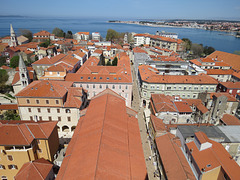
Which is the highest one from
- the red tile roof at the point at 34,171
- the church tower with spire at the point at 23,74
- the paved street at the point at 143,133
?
the church tower with spire at the point at 23,74

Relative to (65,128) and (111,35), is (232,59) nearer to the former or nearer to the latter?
(65,128)

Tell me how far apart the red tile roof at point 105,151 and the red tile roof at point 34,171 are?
103 inches

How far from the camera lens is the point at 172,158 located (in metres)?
23.8

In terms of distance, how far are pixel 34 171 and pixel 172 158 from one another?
1848 centimetres

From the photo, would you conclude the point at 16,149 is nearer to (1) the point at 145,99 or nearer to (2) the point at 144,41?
(1) the point at 145,99

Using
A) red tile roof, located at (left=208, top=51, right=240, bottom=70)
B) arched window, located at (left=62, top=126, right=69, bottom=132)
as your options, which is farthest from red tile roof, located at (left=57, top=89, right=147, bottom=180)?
red tile roof, located at (left=208, top=51, right=240, bottom=70)

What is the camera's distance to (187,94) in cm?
4578

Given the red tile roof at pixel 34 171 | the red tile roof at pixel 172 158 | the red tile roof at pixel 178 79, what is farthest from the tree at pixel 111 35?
the red tile roof at pixel 34 171

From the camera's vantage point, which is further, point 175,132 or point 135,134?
point 175,132

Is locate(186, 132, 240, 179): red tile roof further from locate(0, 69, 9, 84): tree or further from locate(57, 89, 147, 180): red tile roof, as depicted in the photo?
locate(0, 69, 9, 84): tree

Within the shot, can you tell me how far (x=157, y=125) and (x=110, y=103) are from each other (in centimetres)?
953

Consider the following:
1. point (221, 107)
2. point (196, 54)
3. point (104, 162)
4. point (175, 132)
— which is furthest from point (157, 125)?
point (196, 54)

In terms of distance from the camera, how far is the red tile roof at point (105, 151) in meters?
17.5

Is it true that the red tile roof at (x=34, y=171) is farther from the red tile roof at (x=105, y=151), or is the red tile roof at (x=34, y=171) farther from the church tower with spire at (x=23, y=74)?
the church tower with spire at (x=23, y=74)
